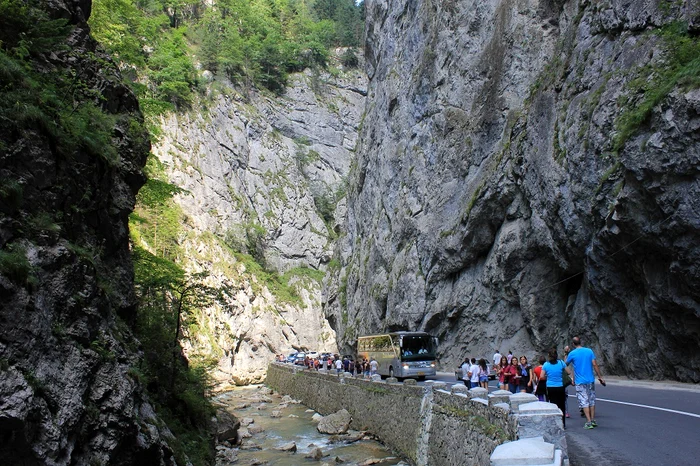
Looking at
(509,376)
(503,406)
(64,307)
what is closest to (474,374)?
(509,376)

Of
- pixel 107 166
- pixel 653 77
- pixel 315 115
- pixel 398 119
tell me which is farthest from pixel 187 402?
pixel 315 115

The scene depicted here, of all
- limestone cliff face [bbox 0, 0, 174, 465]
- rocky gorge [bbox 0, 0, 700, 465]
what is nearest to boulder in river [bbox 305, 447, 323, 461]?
rocky gorge [bbox 0, 0, 700, 465]

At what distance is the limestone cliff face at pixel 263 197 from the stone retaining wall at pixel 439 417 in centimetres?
2114

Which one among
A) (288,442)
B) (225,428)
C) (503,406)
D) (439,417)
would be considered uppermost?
(503,406)

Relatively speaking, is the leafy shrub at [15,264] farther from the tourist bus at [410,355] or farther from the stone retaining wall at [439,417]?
the tourist bus at [410,355]

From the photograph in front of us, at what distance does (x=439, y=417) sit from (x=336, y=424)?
10.6 metres

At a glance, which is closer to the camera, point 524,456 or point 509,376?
point 524,456

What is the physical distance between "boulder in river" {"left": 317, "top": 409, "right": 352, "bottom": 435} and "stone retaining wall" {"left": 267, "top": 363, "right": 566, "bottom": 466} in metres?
0.44

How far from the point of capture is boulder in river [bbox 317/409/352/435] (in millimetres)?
22656

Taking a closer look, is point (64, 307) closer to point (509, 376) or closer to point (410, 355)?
point (509, 376)

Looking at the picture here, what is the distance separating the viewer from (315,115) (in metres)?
75.4

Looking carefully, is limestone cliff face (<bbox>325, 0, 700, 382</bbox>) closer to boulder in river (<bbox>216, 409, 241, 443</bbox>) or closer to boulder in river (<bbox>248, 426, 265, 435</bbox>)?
boulder in river (<bbox>248, 426, 265, 435</bbox>)

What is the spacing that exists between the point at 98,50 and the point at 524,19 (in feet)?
84.0

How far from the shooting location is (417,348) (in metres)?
25.2
